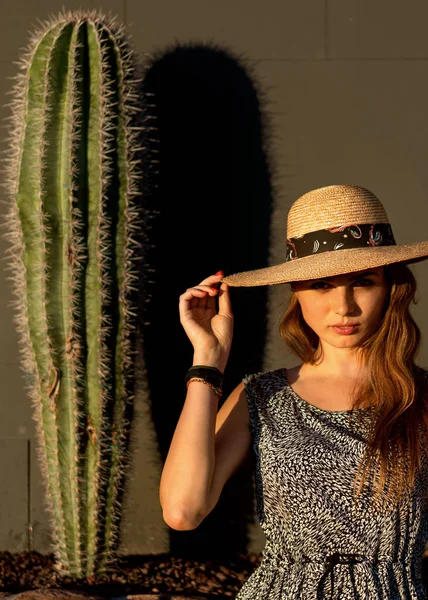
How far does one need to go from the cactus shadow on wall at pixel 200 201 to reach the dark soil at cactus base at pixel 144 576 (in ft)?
1.32

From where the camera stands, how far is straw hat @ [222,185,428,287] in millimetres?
1916

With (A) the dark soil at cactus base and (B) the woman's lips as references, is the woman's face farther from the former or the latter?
(A) the dark soil at cactus base

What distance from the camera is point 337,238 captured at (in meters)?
1.99

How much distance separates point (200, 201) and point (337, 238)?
1.41 m

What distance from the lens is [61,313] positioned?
2.79 m

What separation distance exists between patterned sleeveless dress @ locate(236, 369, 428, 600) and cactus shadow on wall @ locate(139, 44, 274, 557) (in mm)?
1353

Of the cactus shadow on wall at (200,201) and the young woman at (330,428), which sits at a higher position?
the cactus shadow on wall at (200,201)

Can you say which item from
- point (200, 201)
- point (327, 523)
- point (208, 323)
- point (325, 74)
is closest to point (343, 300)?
point (208, 323)

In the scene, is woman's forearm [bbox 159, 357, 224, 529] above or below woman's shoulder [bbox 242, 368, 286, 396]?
below

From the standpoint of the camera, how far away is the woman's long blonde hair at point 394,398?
6.11 feet

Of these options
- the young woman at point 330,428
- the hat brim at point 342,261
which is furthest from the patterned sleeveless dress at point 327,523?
the hat brim at point 342,261

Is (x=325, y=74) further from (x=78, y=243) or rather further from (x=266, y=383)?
(x=266, y=383)

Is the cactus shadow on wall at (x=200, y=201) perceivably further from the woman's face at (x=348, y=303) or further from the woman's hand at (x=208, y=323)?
the woman's face at (x=348, y=303)

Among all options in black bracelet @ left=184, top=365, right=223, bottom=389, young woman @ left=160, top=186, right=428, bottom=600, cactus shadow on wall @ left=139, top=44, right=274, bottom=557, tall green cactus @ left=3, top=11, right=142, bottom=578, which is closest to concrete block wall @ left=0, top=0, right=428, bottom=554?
cactus shadow on wall @ left=139, top=44, right=274, bottom=557
